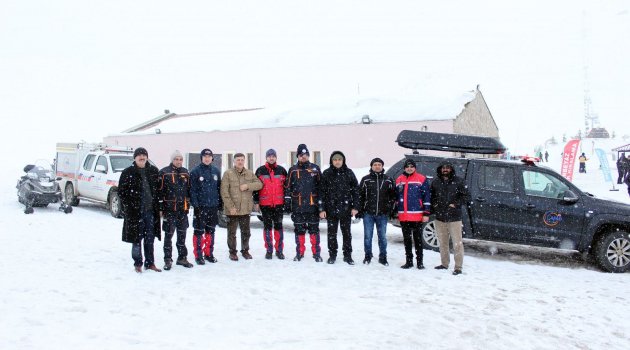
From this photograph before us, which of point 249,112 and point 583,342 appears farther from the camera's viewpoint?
point 249,112

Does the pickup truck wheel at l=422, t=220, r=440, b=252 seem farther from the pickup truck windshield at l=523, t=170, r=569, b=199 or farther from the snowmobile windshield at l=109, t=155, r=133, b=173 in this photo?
the snowmobile windshield at l=109, t=155, r=133, b=173

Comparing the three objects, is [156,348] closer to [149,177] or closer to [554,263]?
[149,177]

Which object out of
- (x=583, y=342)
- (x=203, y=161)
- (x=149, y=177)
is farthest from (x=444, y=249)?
(x=149, y=177)

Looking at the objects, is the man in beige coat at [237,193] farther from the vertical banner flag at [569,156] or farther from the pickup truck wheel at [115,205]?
the vertical banner flag at [569,156]

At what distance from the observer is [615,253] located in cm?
780

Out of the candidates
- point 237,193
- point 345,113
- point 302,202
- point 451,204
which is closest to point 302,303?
point 302,202

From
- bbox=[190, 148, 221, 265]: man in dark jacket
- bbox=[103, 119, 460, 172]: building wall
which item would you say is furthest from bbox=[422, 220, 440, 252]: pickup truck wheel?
bbox=[103, 119, 460, 172]: building wall

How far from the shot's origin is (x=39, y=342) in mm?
4160

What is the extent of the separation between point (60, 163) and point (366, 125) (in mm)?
13821

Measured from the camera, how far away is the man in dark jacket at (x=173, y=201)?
6.98 m

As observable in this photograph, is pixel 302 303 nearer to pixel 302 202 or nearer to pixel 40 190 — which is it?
pixel 302 202

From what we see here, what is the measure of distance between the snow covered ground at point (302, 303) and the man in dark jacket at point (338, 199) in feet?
1.55

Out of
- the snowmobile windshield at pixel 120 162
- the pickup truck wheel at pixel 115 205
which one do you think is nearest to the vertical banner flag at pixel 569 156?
the snowmobile windshield at pixel 120 162

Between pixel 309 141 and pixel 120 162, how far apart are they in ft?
41.8
